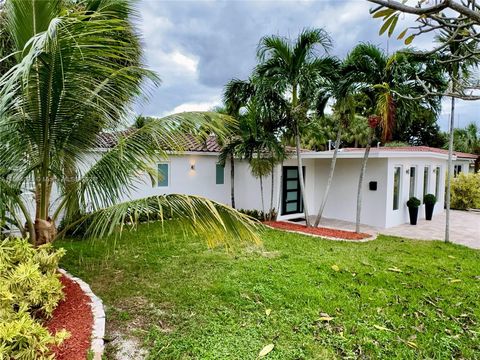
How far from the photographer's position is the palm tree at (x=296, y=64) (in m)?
10.5

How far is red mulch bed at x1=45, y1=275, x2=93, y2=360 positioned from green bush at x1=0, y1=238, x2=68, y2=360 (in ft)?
0.52

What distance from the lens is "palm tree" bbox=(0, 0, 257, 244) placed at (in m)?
3.88

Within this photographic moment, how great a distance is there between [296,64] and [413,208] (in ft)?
25.5

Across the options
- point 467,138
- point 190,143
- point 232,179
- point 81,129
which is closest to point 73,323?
point 81,129

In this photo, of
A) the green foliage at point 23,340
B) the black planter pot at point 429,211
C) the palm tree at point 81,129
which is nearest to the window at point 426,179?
the black planter pot at point 429,211

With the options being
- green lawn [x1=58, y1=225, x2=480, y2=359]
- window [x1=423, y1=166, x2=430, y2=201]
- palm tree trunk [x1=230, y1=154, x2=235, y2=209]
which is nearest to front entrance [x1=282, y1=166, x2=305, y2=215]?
palm tree trunk [x1=230, y1=154, x2=235, y2=209]

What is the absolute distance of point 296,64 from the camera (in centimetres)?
1066

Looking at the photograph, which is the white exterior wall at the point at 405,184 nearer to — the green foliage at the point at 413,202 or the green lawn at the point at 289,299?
the green foliage at the point at 413,202

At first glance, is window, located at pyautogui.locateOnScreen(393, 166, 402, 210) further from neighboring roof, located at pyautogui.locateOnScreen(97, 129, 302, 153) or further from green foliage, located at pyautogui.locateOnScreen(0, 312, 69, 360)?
green foliage, located at pyautogui.locateOnScreen(0, 312, 69, 360)

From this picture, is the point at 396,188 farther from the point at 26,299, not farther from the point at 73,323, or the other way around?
the point at 26,299

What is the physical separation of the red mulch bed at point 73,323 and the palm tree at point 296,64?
332 inches

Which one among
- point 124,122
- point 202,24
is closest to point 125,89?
point 124,122

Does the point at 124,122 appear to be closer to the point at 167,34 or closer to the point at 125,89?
the point at 125,89

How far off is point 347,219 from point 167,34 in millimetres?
10462
